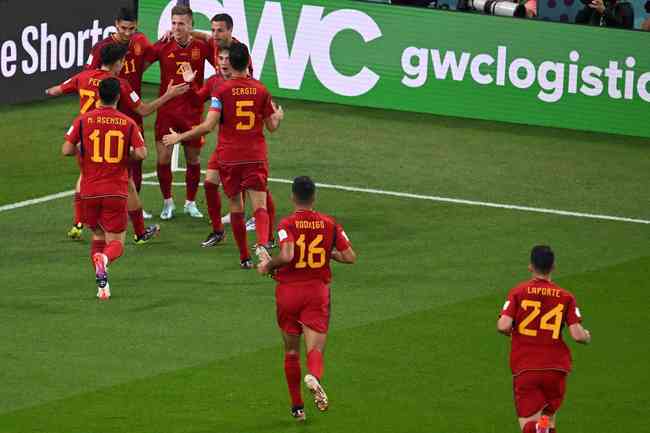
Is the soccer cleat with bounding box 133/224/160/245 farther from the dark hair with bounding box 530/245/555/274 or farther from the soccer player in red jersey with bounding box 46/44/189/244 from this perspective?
the dark hair with bounding box 530/245/555/274

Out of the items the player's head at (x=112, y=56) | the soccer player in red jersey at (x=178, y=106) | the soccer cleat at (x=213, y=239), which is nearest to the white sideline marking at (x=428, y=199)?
the soccer player in red jersey at (x=178, y=106)

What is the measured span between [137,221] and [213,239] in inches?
33.4

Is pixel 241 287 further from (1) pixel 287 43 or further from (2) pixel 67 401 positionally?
(1) pixel 287 43

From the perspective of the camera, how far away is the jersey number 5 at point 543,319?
10586 mm

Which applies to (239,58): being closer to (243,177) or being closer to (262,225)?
(243,177)

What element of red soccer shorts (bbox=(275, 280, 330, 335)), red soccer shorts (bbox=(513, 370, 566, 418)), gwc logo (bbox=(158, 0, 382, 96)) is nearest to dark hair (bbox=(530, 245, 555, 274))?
red soccer shorts (bbox=(513, 370, 566, 418))

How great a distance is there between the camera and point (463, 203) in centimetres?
1928

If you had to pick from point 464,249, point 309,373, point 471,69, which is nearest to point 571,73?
point 471,69

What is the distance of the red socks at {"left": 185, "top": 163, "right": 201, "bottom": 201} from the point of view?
1817 cm

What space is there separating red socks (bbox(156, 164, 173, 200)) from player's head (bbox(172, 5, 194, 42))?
1.43 m

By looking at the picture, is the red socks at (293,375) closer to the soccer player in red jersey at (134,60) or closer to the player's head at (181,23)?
the soccer player in red jersey at (134,60)

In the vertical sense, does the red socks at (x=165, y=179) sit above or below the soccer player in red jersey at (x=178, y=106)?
below

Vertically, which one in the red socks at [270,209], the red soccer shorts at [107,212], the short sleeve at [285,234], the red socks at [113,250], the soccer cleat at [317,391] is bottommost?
the red socks at [270,209]

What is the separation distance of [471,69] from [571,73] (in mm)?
1495
